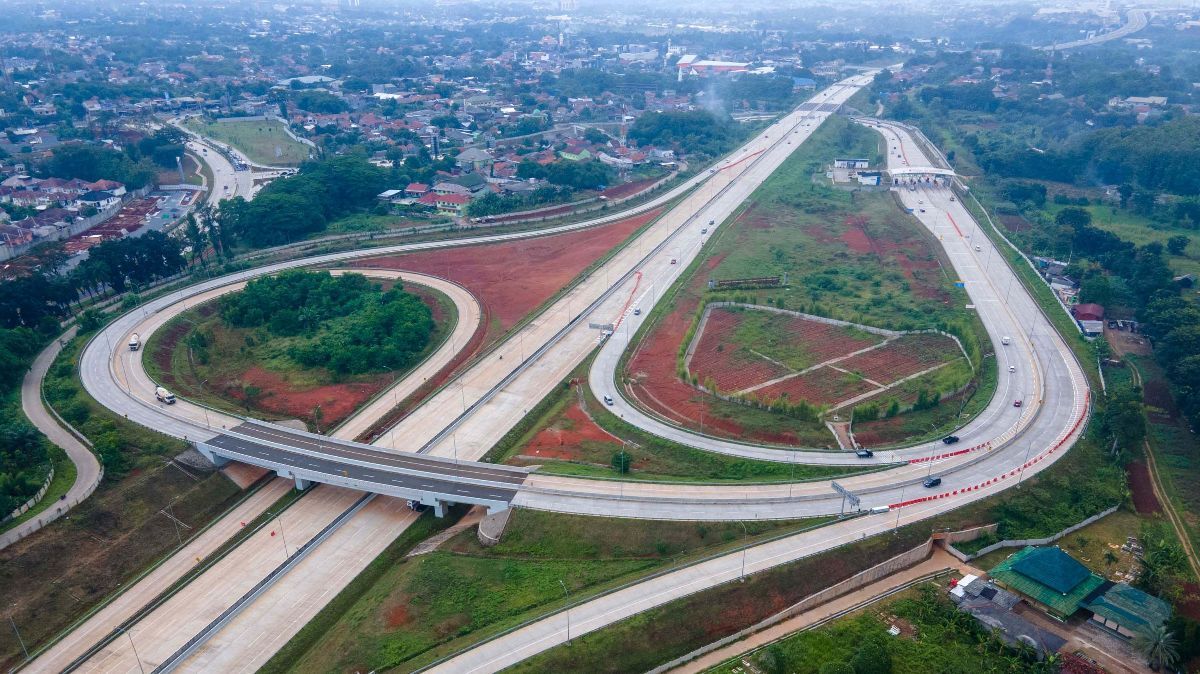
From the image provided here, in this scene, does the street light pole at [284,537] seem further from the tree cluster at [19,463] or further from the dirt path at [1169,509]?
the dirt path at [1169,509]

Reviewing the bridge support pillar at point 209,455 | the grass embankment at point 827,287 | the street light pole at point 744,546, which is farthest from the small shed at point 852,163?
the bridge support pillar at point 209,455

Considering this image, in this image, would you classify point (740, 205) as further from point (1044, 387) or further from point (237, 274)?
point (237, 274)

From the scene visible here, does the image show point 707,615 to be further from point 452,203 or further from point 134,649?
point 452,203

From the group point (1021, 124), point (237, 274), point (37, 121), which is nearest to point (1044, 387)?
point (237, 274)

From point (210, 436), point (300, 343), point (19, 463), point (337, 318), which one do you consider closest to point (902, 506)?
point (210, 436)

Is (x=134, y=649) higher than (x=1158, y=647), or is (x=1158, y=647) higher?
(x=1158, y=647)

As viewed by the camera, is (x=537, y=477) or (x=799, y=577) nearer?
(x=799, y=577)
